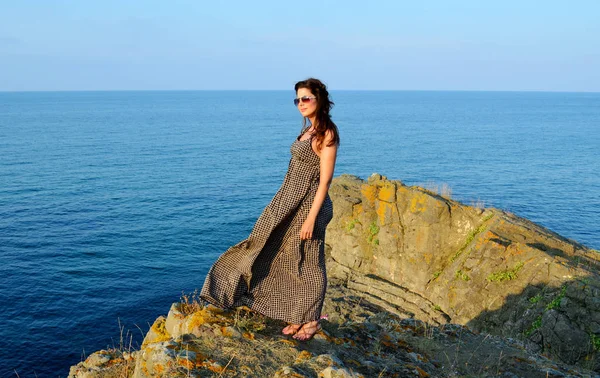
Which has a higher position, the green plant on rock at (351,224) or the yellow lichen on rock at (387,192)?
the yellow lichen on rock at (387,192)

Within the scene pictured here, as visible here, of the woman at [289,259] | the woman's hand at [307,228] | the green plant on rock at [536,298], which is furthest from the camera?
the green plant on rock at [536,298]

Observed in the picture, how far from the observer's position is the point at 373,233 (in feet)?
90.2

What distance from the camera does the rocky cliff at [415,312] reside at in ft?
21.7

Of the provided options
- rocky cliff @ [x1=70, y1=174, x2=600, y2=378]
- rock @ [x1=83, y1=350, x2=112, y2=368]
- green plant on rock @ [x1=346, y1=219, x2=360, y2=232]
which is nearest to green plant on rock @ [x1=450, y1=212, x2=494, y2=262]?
rocky cliff @ [x1=70, y1=174, x2=600, y2=378]

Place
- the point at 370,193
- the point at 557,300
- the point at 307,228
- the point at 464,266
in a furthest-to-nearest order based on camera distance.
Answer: the point at 370,193, the point at 464,266, the point at 557,300, the point at 307,228

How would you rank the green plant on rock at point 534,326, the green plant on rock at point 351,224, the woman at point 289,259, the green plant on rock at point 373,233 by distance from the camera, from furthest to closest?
the green plant on rock at point 351,224
the green plant on rock at point 373,233
the green plant on rock at point 534,326
the woman at point 289,259

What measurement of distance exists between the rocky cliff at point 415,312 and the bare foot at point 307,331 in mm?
146

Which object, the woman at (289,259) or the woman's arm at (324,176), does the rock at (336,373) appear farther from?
the woman's arm at (324,176)

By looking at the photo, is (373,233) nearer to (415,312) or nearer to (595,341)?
(415,312)

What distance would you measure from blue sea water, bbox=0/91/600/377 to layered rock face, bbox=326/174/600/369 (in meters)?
11.2

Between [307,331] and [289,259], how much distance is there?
1120 mm

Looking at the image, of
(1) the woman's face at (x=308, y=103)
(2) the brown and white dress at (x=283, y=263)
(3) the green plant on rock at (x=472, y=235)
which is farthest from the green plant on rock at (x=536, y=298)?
(1) the woman's face at (x=308, y=103)

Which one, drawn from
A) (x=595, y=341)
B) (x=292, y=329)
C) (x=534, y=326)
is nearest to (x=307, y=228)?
(x=292, y=329)

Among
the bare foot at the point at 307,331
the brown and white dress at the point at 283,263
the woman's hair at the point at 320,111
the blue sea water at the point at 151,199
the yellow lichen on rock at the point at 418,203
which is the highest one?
the woman's hair at the point at 320,111
